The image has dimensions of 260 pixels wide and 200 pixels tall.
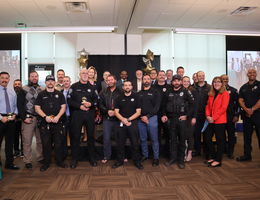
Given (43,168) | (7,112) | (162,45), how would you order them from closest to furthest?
(7,112)
(43,168)
(162,45)

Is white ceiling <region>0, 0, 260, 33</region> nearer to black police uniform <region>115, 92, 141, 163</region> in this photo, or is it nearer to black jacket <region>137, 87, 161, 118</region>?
black jacket <region>137, 87, 161, 118</region>

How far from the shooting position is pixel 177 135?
4043 millimetres

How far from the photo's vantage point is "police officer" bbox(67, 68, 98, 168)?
3.88 metres

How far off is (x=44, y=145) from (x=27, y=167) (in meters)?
0.50

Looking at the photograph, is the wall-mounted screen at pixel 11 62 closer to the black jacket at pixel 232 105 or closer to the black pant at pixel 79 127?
the black pant at pixel 79 127

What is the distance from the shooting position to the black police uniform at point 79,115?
153 inches

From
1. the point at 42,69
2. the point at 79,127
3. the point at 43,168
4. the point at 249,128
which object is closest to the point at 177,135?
the point at 249,128

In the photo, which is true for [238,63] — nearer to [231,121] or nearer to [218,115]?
[231,121]

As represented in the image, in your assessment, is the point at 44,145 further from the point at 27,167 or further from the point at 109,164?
the point at 109,164

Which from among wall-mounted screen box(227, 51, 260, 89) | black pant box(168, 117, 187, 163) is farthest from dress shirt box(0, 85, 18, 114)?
wall-mounted screen box(227, 51, 260, 89)

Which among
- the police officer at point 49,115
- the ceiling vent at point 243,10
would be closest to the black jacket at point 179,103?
the police officer at point 49,115

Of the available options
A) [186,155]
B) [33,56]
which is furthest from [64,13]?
[186,155]

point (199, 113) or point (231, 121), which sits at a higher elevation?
point (199, 113)

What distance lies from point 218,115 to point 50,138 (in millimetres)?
2765
